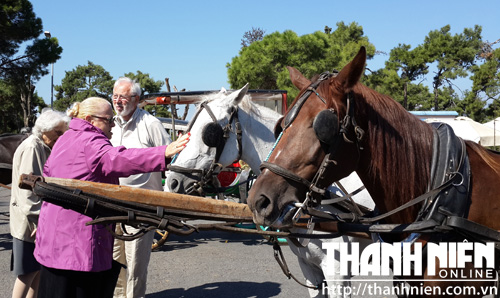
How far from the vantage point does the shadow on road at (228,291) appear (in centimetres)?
528

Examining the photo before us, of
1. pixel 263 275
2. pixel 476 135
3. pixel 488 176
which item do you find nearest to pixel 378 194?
pixel 488 176

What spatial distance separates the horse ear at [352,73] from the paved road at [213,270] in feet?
11.8

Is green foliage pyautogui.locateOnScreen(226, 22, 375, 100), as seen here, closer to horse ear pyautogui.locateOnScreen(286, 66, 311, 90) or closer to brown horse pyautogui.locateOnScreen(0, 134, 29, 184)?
brown horse pyautogui.locateOnScreen(0, 134, 29, 184)

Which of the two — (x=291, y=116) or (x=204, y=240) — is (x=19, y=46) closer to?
(x=204, y=240)

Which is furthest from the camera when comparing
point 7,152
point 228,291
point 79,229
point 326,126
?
point 7,152

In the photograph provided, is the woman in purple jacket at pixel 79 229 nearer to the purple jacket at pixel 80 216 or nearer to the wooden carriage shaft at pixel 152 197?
the purple jacket at pixel 80 216

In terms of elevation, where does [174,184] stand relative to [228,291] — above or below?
above

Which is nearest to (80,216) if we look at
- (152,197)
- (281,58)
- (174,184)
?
(152,197)

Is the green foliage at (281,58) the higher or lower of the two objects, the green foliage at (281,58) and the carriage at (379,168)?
the higher

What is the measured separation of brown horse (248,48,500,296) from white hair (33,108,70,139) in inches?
119

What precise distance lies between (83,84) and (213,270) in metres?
50.7

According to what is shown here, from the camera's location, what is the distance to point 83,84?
52.5 m

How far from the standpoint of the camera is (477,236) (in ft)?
6.76

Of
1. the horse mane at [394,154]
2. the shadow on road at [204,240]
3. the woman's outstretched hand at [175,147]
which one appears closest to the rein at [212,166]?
the woman's outstretched hand at [175,147]
